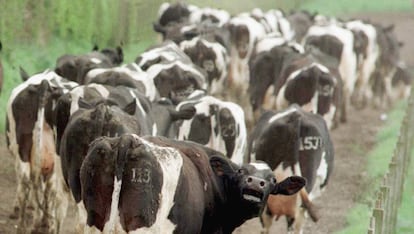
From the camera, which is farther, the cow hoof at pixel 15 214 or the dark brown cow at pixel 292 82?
the dark brown cow at pixel 292 82

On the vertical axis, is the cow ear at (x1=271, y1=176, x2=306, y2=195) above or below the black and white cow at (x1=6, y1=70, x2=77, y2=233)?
above

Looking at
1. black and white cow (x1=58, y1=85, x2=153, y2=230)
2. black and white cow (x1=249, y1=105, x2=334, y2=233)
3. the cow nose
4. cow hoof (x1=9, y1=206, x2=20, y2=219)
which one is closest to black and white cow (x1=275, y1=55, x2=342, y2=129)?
black and white cow (x1=249, y1=105, x2=334, y2=233)

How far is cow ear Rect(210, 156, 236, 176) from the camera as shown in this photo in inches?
381

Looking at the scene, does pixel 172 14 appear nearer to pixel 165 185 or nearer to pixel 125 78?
pixel 125 78

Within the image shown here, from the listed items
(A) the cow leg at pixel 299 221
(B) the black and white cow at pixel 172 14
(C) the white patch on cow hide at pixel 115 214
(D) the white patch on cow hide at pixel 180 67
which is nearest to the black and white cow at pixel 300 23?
(B) the black and white cow at pixel 172 14

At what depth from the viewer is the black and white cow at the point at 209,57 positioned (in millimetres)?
20356

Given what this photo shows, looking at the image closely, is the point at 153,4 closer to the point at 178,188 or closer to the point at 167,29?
the point at 167,29

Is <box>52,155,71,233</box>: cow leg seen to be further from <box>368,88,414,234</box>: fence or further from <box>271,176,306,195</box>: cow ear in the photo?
<box>368,88,414,234</box>: fence

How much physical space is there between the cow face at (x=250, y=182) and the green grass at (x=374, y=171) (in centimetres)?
354

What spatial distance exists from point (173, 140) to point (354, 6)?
3802 cm

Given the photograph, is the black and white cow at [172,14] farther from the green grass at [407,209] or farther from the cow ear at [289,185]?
the cow ear at [289,185]

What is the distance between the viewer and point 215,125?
13758mm

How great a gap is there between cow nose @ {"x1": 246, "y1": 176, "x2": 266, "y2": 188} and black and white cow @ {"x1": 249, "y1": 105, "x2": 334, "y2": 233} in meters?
2.61

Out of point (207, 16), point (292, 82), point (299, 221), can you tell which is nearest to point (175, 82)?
point (292, 82)
